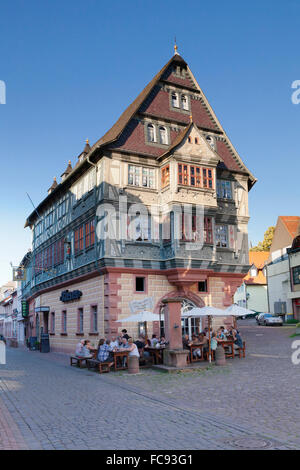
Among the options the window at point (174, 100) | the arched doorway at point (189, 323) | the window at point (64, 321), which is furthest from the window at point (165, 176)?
the window at point (64, 321)

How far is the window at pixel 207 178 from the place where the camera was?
2723 centimetres

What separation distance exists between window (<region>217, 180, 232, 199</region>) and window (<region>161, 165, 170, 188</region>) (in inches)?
175

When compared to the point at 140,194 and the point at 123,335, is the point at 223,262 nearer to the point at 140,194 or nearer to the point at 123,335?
the point at 140,194

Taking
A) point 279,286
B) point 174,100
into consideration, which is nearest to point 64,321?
point 174,100

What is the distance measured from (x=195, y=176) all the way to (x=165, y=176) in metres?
1.71

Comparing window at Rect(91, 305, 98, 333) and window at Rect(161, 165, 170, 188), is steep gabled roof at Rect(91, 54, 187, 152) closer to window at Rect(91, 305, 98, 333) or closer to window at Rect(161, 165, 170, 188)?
window at Rect(161, 165, 170, 188)

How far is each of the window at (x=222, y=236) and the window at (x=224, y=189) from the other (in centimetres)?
198

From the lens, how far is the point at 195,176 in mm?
26953

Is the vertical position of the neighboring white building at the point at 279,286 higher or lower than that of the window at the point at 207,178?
lower

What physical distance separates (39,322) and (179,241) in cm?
2041

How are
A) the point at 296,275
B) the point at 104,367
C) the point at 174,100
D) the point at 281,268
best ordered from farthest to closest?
the point at 281,268 → the point at 296,275 → the point at 174,100 → the point at 104,367

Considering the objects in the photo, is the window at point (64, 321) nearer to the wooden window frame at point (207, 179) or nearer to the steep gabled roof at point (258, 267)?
the wooden window frame at point (207, 179)

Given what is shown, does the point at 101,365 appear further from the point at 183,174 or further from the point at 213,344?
the point at 183,174
